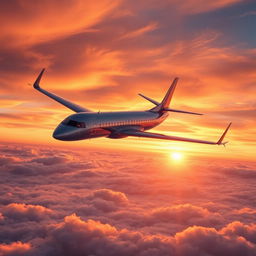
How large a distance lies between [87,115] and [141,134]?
391 inches

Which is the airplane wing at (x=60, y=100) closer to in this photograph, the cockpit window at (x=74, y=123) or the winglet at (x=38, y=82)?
the winglet at (x=38, y=82)

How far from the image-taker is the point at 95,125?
35000 mm

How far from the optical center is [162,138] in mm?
37812

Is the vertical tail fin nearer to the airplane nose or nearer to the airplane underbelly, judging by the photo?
the airplane underbelly

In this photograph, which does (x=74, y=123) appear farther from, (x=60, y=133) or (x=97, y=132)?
(x=97, y=132)

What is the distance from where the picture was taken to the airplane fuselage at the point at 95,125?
32.1 m

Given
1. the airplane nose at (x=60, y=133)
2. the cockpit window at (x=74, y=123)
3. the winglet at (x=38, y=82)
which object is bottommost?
the airplane nose at (x=60, y=133)

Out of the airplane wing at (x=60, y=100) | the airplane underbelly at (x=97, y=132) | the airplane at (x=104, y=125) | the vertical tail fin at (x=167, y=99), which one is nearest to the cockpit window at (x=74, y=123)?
the airplane at (x=104, y=125)

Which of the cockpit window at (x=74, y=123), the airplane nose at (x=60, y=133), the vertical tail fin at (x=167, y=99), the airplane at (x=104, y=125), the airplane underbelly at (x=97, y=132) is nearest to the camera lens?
the airplane nose at (x=60, y=133)

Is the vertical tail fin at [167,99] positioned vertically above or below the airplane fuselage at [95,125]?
above

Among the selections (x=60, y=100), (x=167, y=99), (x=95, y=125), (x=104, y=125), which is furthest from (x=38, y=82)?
(x=167, y=99)

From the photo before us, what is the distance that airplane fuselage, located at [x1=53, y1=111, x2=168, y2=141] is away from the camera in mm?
32062

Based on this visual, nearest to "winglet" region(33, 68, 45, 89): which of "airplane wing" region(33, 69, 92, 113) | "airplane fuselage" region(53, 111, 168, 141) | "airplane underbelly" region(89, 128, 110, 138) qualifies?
"airplane wing" region(33, 69, 92, 113)

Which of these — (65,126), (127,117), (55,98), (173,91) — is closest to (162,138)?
(127,117)
